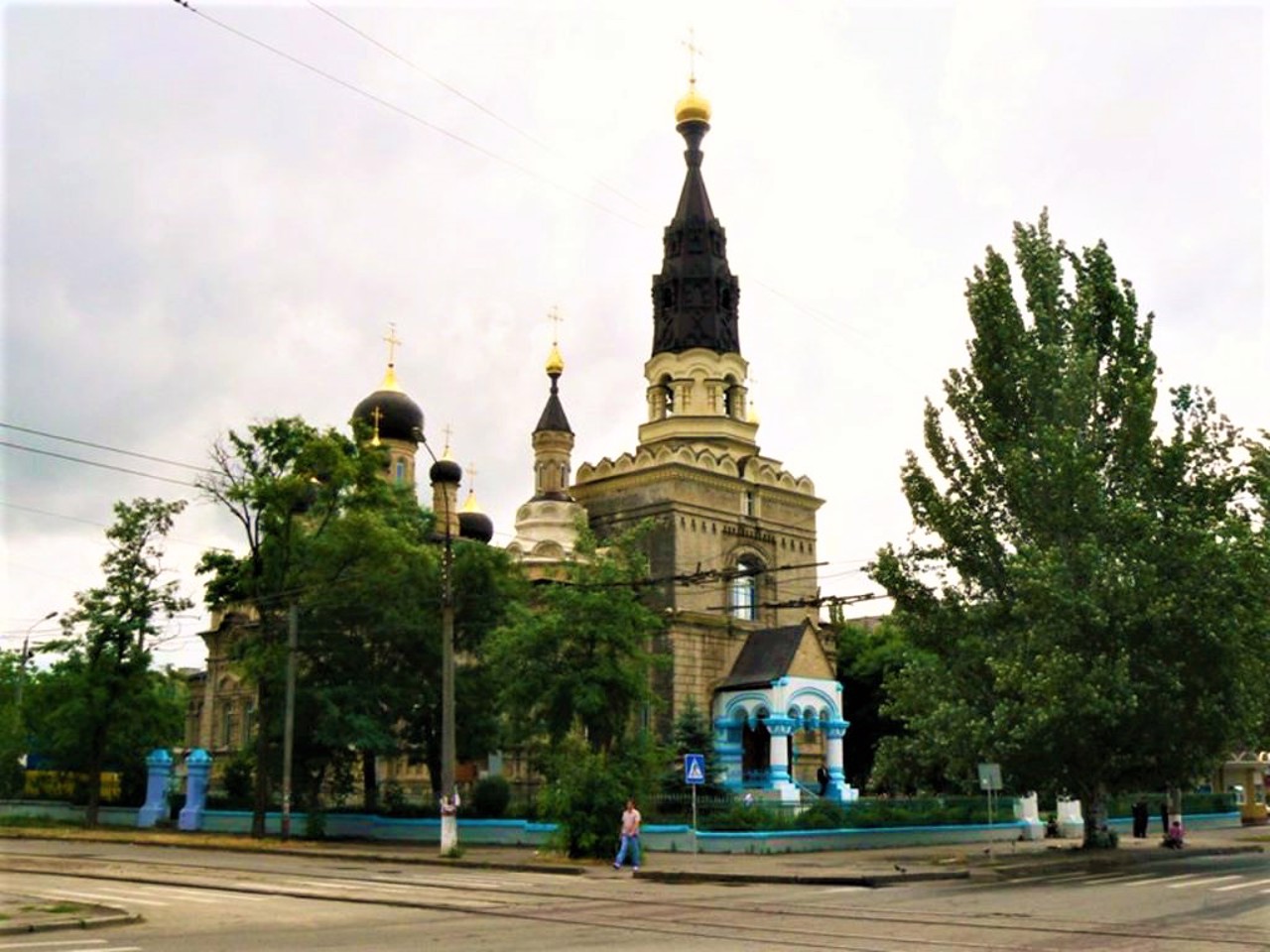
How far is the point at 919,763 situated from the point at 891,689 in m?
1.73

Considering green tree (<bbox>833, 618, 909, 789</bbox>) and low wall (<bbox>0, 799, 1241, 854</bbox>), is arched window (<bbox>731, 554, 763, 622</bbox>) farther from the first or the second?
low wall (<bbox>0, 799, 1241, 854</bbox>)

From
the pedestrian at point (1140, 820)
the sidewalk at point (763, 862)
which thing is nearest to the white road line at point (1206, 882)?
the sidewalk at point (763, 862)

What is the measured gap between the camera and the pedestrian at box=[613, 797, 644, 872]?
23609 mm

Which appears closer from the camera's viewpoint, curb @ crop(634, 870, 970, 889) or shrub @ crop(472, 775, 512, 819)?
curb @ crop(634, 870, 970, 889)

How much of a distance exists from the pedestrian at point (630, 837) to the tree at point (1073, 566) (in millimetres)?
6326

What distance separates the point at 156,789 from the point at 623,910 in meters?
31.1

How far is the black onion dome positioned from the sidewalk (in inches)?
936

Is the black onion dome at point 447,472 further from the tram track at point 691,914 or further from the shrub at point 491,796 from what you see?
the tram track at point 691,914

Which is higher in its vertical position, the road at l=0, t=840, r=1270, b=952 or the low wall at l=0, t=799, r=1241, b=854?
the road at l=0, t=840, r=1270, b=952

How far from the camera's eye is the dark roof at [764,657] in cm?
4203

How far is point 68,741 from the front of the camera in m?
40.8

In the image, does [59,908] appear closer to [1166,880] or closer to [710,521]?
[1166,880]

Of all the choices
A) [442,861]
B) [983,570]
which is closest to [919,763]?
[983,570]

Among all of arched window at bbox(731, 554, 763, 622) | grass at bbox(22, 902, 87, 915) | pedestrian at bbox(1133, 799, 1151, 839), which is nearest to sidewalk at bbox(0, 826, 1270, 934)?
grass at bbox(22, 902, 87, 915)
